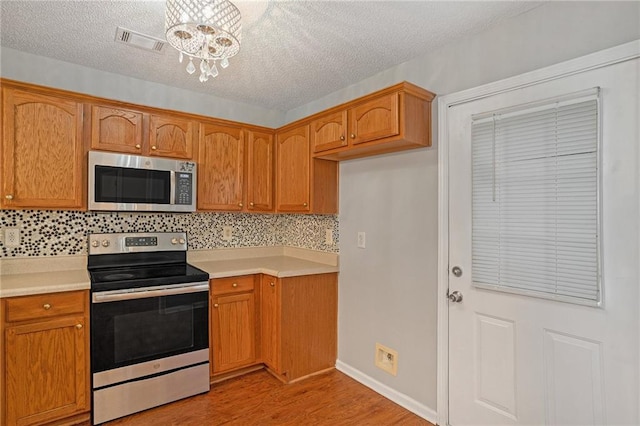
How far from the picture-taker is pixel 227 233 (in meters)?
3.37

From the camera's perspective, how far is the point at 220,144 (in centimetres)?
300

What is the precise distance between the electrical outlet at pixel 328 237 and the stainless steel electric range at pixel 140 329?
3.61 feet

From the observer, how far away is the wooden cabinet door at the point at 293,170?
115 inches

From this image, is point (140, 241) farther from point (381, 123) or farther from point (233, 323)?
point (381, 123)

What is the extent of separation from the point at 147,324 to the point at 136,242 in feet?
2.46

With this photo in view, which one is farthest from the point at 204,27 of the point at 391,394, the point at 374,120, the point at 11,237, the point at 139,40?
the point at 391,394

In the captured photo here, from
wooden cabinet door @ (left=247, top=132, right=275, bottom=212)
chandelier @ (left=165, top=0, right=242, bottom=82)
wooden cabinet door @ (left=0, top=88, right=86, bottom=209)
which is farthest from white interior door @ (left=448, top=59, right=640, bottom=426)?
wooden cabinet door @ (left=0, top=88, right=86, bottom=209)

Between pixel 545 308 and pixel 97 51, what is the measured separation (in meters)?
3.17

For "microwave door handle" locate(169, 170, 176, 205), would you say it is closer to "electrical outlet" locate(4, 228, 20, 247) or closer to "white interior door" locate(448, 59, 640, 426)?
"electrical outlet" locate(4, 228, 20, 247)

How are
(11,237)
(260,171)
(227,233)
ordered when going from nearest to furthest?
(11,237)
(260,171)
(227,233)

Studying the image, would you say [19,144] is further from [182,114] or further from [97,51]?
[182,114]

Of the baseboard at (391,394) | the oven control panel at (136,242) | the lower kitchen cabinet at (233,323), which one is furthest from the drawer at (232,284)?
the baseboard at (391,394)

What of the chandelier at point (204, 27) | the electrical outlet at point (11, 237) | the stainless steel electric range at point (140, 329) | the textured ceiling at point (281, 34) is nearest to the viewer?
the chandelier at point (204, 27)

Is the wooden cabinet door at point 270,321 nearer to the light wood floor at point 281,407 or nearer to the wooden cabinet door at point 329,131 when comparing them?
the light wood floor at point 281,407
